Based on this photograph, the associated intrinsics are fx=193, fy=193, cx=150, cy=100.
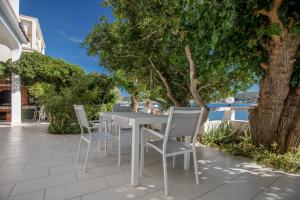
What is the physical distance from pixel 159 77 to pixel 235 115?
2706 mm

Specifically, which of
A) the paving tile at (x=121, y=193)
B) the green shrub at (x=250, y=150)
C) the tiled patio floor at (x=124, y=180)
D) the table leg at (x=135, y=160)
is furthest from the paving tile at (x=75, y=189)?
the green shrub at (x=250, y=150)

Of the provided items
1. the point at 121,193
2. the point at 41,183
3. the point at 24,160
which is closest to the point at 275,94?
the point at 121,193

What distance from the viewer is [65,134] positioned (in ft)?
19.9

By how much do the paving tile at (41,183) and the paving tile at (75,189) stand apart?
0.46ft

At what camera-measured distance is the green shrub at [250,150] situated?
3.19 metres

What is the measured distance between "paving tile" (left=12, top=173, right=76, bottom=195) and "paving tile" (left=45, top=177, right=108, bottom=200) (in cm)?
14

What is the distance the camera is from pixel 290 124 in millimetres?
3643

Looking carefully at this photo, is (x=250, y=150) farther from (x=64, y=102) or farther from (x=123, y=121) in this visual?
(x=64, y=102)

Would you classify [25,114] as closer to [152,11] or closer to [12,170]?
[12,170]

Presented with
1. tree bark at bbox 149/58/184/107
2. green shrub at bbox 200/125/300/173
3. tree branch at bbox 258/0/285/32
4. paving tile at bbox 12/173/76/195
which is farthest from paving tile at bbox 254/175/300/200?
tree bark at bbox 149/58/184/107

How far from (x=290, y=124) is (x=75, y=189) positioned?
3.84m

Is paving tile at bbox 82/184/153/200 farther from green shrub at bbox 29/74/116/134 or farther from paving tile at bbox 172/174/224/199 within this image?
green shrub at bbox 29/74/116/134

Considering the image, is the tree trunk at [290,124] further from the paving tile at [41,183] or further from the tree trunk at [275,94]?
the paving tile at [41,183]

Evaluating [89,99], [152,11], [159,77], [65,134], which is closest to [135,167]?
[152,11]
